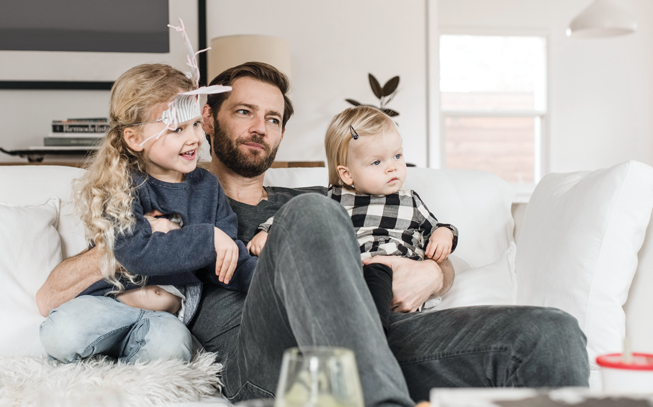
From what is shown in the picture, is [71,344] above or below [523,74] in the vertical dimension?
below

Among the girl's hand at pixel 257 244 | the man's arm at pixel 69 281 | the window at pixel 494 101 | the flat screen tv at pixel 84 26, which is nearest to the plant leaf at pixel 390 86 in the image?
the flat screen tv at pixel 84 26

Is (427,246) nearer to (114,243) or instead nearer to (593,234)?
(593,234)

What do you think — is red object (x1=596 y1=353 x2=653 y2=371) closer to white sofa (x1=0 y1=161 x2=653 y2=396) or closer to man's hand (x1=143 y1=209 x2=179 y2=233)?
white sofa (x1=0 y1=161 x2=653 y2=396)

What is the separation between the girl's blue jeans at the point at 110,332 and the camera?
1214 millimetres

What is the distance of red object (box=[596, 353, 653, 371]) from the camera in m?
0.65

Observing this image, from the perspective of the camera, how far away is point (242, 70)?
1.74 metres

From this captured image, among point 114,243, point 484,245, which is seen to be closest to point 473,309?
point 484,245

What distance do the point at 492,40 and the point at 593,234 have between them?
3.93 metres

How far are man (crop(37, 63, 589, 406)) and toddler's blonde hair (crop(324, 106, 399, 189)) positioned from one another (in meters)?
0.35

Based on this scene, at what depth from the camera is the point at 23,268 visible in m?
1.37

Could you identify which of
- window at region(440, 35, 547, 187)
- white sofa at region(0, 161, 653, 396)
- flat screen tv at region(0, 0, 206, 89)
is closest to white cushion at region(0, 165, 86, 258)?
white sofa at region(0, 161, 653, 396)

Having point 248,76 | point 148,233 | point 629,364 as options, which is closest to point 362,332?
point 629,364

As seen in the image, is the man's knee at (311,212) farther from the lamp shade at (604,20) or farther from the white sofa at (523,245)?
the lamp shade at (604,20)

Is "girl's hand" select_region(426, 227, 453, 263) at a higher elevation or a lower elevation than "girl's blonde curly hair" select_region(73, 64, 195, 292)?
lower
